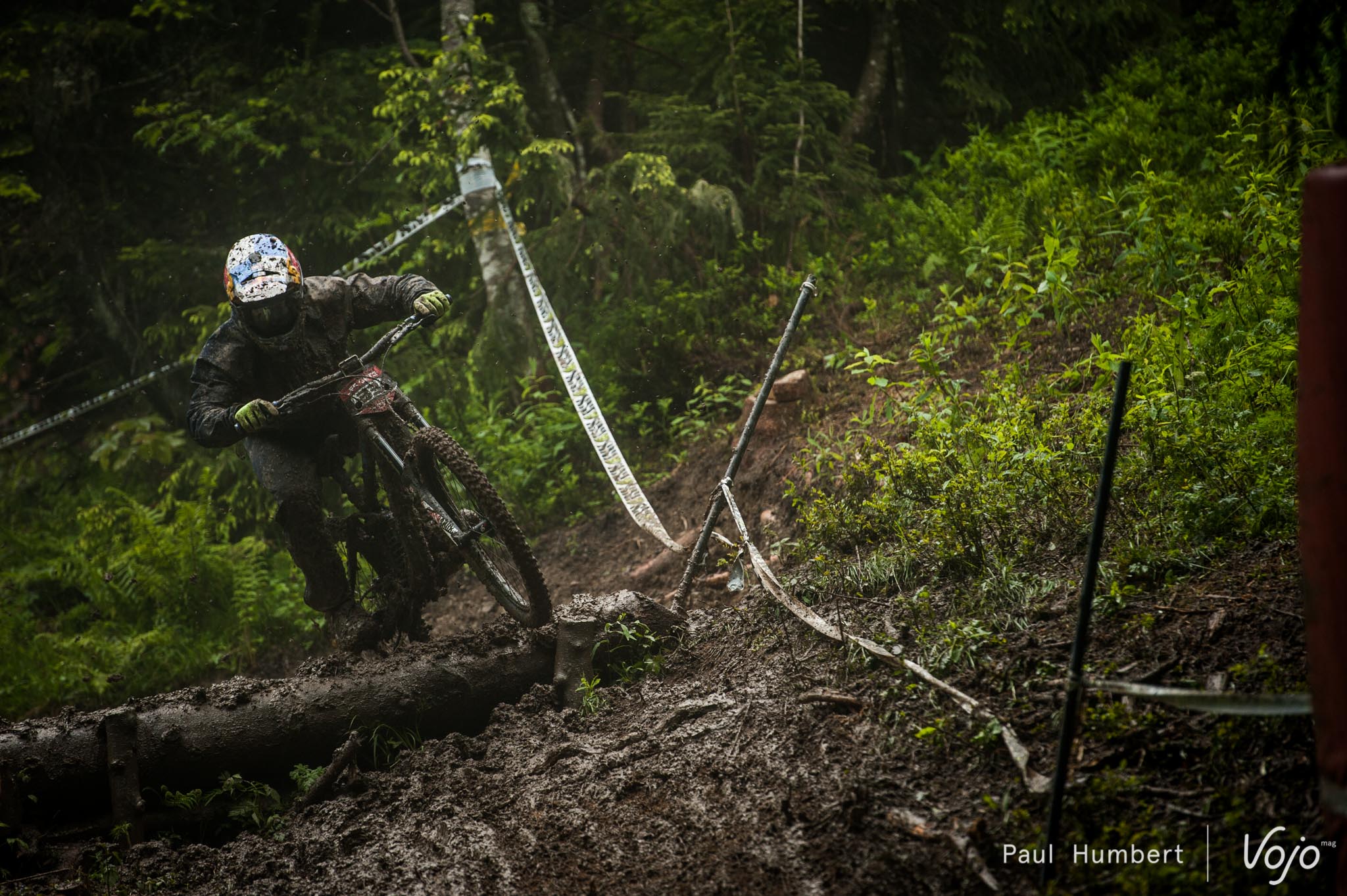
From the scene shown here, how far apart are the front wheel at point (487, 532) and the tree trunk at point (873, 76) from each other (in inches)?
254

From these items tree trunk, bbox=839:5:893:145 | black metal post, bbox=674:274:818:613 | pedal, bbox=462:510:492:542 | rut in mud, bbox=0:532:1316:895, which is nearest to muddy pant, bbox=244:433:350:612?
pedal, bbox=462:510:492:542

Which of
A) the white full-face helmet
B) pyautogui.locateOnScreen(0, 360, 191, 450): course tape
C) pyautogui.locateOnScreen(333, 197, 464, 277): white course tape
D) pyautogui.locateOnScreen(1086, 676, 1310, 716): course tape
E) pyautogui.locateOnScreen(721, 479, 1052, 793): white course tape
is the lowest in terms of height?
pyautogui.locateOnScreen(721, 479, 1052, 793): white course tape

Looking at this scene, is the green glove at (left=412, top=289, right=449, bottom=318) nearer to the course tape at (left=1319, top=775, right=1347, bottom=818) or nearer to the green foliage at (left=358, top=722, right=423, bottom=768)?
the green foliage at (left=358, top=722, right=423, bottom=768)

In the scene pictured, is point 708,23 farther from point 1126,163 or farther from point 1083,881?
point 1083,881

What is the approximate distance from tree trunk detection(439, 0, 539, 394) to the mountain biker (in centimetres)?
299

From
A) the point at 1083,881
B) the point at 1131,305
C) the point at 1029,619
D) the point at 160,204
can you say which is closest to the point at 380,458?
the point at 1029,619

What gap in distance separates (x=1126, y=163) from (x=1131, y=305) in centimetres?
215

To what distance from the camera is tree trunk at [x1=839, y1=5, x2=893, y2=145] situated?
10.0m

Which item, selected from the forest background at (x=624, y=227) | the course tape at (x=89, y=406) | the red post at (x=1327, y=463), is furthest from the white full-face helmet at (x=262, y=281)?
the red post at (x=1327, y=463)

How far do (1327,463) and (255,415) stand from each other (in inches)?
194

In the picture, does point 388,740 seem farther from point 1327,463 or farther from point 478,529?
point 1327,463

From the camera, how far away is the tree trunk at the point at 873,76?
10.0 m

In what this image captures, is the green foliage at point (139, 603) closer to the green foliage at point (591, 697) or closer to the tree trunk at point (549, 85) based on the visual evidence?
the green foliage at point (591, 697)

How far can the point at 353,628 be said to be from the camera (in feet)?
19.5
